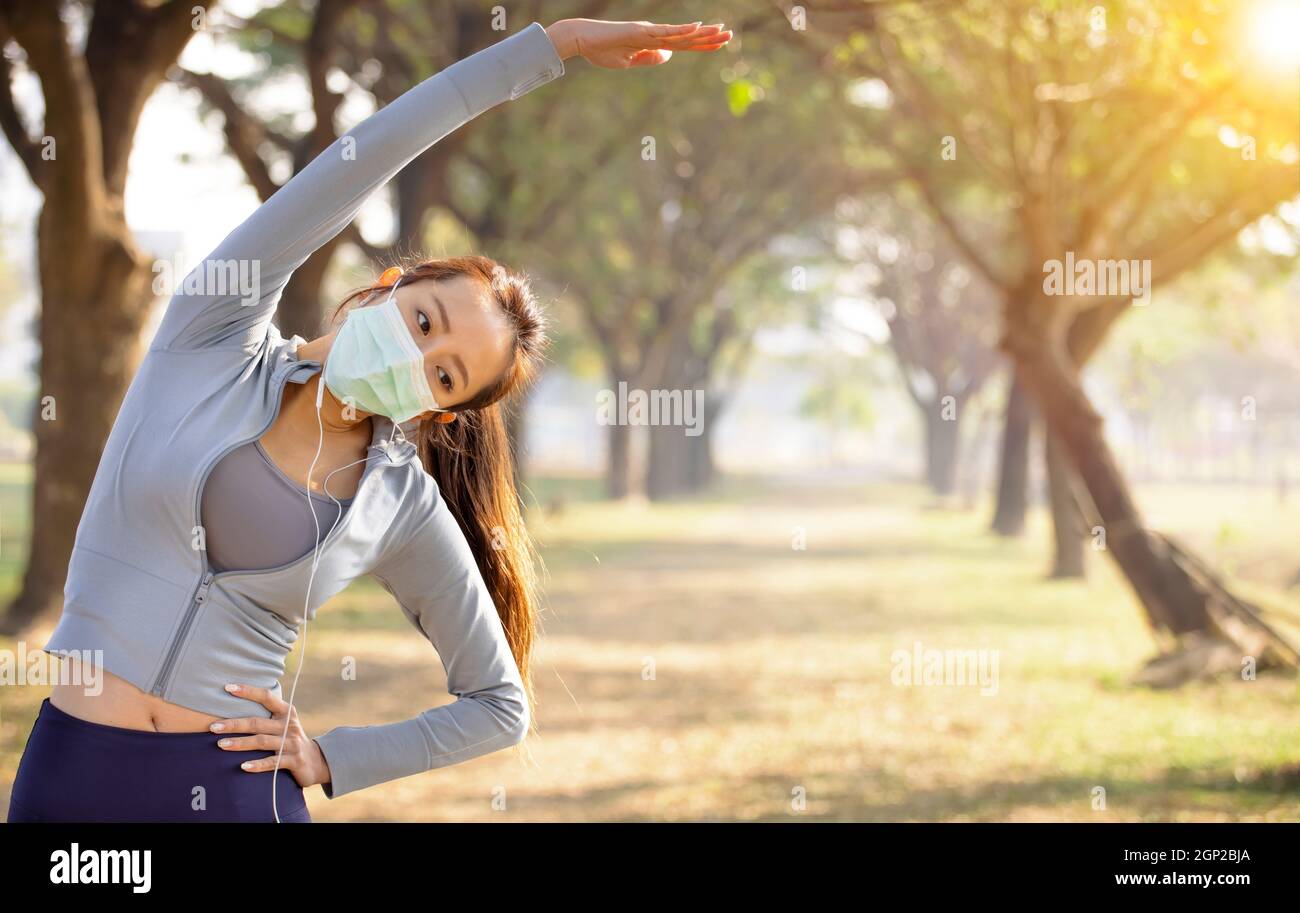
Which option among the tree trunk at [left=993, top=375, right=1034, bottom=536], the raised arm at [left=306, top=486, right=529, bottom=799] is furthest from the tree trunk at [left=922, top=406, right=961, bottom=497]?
the raised arm at [left=306, top=486, right=529, bottom=799]

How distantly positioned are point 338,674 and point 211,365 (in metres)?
9.49

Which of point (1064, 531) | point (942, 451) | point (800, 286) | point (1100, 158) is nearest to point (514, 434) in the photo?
point (1100, 158)

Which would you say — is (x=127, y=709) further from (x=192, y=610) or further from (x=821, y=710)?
(x=821, y=710)

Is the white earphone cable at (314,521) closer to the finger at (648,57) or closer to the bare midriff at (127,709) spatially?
the bare midriff at (127,709)

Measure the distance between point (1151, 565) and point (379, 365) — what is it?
10.7 m

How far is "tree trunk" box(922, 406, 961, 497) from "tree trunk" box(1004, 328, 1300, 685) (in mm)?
35300

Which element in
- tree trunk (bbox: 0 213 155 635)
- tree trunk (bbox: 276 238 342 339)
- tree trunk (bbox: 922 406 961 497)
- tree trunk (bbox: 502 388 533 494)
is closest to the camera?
tree trunk (bbox: 502 388 533 494)

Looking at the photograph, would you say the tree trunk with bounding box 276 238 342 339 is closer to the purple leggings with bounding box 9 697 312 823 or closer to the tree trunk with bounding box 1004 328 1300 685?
the tree trunk with bounding box 1004 328 1300 685

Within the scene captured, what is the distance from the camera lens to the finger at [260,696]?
261cm

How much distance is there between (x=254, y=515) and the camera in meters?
2.59

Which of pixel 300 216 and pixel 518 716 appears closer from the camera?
pixel 300 216

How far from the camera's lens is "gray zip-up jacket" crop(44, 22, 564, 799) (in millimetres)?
2521

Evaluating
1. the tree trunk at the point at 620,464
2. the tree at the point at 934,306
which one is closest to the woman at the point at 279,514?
the tree trunk at the point at 620,464

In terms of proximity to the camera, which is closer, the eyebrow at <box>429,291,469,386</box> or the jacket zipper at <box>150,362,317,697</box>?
the jacket zipper at <box>150,362,317,697</box>
